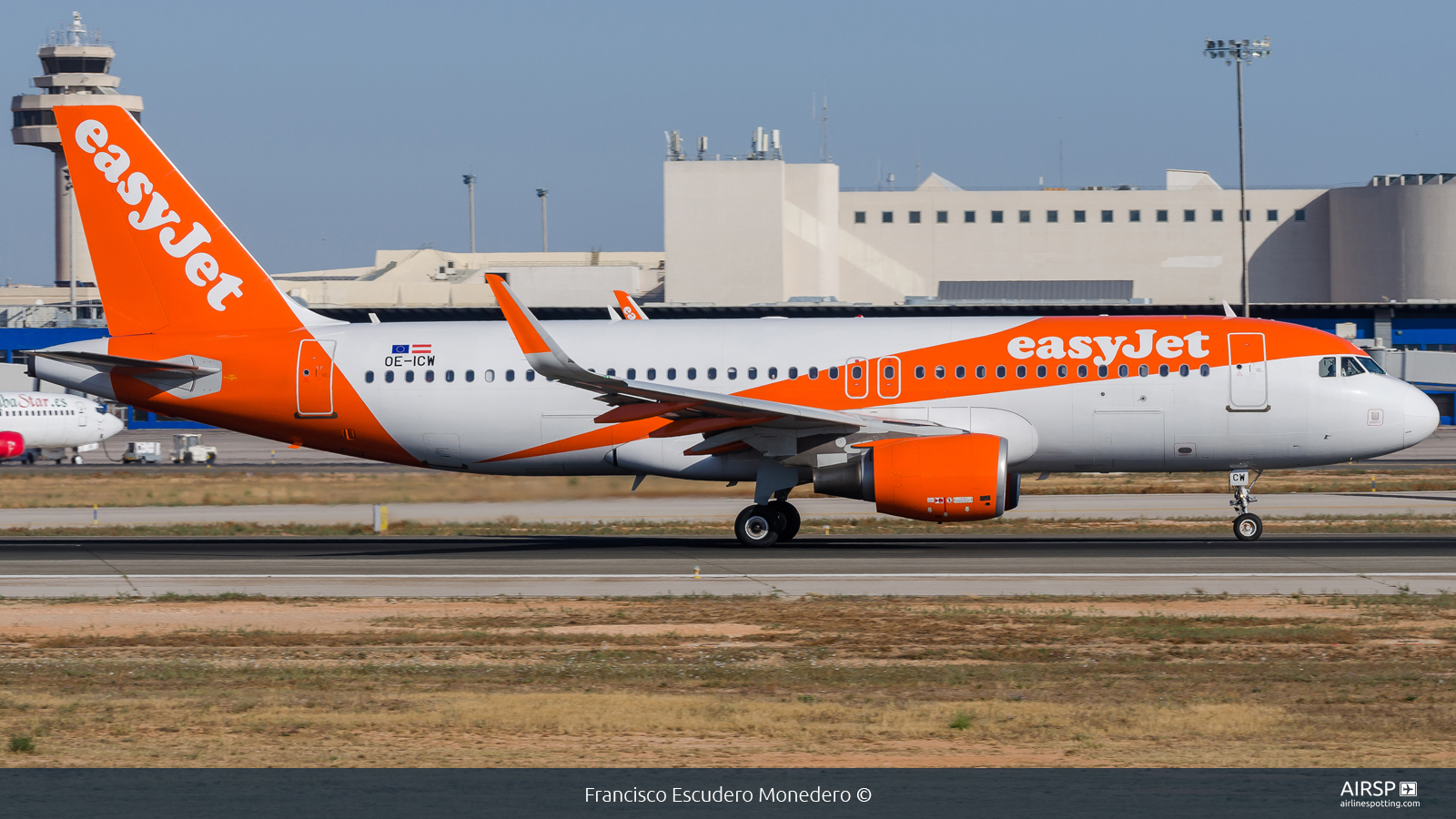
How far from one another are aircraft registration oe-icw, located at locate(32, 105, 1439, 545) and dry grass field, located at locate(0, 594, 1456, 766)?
22.1ft

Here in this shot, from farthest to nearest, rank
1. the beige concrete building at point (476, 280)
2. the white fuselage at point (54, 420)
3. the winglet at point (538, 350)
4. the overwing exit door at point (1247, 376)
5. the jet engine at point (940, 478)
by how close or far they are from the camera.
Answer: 1. the beige concrete building at point (476, 280)
2. the white fuselage at point (54, 420)
3. the overwing exit door at point (1247, 376)
4. the jet engine at point (940, 478)
5. the winglet at point (538, 350)

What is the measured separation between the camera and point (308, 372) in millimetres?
27547

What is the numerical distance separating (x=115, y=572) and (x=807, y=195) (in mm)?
79840

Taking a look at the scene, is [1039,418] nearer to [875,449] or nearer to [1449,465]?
[875,449]

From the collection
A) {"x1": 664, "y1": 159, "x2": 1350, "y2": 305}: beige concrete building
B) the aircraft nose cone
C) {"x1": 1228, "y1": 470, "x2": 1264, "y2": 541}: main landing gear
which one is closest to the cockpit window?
the aircraft nose cone

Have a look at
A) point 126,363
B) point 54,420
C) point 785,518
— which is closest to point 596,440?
point 785,518

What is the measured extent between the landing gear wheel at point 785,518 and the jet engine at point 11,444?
53517 millimetres

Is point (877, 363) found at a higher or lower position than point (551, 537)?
higher

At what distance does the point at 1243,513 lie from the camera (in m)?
26.5

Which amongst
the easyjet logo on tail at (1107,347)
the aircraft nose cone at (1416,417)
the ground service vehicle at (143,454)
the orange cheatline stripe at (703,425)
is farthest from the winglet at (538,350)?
the ground service vehicle at (143,454)

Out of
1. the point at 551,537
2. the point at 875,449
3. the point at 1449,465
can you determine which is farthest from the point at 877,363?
the point at 1449,465

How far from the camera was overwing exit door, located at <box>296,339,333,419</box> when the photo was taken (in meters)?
27.5

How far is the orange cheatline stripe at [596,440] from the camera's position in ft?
87.1
